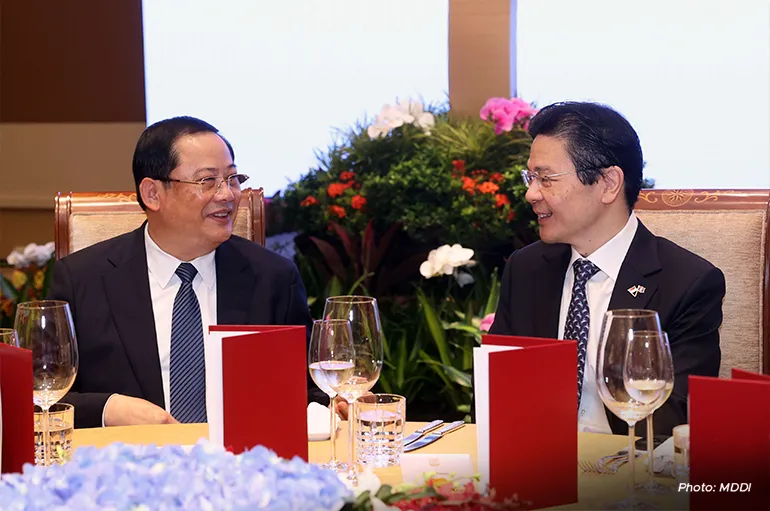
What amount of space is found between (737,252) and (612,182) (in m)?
0.35

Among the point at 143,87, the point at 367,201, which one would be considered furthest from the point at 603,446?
the point at 143,87

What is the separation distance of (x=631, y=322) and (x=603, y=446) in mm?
399

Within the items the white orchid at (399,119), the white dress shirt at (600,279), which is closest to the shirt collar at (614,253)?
the white dress shirt at (600,279)

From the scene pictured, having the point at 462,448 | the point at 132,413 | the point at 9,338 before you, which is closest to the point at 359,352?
the point at 462,448

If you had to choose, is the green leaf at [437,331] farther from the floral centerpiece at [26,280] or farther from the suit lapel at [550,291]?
the floral centerpiece at [26,280]

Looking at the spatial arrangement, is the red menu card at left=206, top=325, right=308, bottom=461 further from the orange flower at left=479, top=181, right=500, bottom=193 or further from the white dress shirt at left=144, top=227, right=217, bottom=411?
the orange flower at left=479, top=181, right=500, bottom=193

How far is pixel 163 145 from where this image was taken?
8.42 feet

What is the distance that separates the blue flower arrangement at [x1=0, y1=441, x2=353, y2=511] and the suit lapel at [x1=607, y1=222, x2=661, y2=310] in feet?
4.27

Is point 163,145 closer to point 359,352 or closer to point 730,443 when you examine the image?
point 359,352

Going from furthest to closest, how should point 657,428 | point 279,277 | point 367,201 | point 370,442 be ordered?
1. point 367,201
2. point 279,277
3. point 657,428
4. point 370,442

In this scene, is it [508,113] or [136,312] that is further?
[508,113]

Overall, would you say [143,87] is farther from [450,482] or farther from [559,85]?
[450,482]

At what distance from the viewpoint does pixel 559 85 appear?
4.71 metres

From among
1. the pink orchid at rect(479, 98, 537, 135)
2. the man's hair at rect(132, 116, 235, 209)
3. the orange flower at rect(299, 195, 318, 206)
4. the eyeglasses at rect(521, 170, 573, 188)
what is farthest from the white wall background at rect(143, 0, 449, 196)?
the eyeglasses at rect(521, 170, 573, 188)
